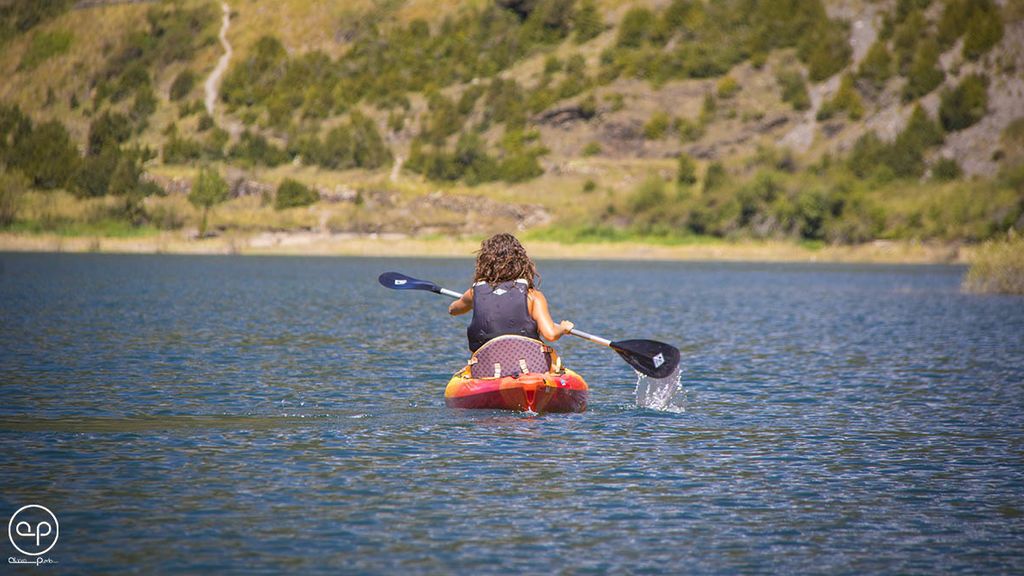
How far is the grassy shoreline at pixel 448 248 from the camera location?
107 m

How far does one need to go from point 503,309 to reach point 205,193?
102265 millimetres

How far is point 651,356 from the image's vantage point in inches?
834

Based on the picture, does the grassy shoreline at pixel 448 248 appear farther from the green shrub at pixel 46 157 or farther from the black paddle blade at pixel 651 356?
the black paddle blade at pixel 651 356

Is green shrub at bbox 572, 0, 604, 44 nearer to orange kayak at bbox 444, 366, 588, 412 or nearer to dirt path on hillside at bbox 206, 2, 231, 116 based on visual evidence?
dirt path on hillside at bbox 206, 2, 231, 116

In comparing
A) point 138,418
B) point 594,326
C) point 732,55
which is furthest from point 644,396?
point 732,55

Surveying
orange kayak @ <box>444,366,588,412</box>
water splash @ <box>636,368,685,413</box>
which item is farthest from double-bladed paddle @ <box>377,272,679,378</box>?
orange kayak @ <box>444,366,588,412</box>

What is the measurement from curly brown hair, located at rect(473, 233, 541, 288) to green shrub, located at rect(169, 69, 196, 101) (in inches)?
6727

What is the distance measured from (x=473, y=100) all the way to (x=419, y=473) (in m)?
142

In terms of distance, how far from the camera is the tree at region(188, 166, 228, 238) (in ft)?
385

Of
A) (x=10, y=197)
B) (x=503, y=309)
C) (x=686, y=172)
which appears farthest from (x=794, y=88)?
(x=503, y=309)

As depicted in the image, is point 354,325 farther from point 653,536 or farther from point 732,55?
point 732,55

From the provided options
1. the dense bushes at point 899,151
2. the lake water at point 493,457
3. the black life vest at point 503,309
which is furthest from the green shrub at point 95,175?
the black life vest at point 503,309

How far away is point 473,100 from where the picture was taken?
155750 mm

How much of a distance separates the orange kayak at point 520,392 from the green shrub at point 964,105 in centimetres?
11235
